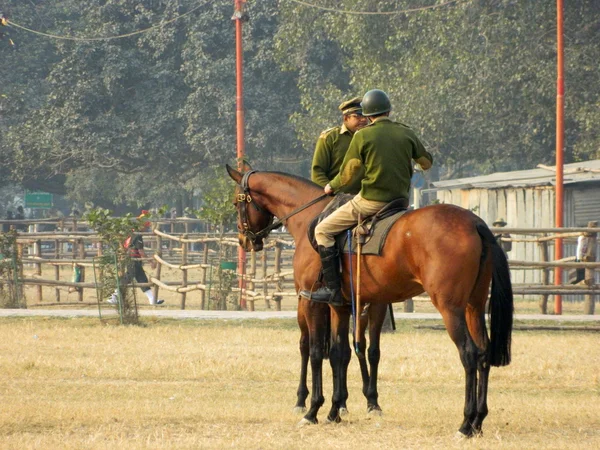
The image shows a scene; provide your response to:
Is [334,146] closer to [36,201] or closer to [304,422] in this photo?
[304,422]

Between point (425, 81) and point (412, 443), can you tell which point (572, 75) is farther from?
point (412, 443)

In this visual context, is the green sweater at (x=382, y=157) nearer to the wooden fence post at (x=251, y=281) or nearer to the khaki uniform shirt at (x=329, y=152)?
the khaki uniform shirt at (x=329, y=152)

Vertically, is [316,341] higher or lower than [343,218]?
lower

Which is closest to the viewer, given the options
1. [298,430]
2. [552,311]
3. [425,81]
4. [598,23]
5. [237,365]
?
[298,430]

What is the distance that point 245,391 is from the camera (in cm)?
1195

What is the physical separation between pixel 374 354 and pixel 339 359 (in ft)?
1.94

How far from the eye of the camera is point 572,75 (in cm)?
3612

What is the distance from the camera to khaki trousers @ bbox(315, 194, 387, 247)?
9.47 metres

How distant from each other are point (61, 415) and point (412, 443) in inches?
124

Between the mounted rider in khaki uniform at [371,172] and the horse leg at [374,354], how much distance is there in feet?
2.28

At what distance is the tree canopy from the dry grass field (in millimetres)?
20473

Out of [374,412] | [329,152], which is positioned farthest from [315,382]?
[329,152]

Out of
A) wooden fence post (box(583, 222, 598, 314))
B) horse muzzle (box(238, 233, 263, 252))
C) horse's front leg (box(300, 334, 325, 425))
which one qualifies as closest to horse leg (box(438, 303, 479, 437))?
horse's front leg (box(300, 334, 325, 425))

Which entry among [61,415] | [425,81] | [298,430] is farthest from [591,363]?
[425,81]
